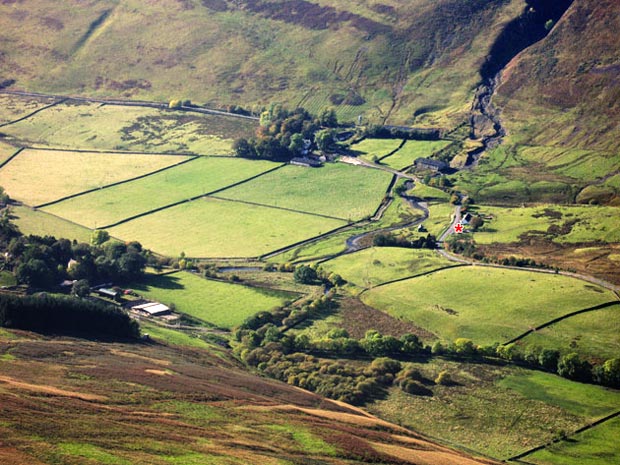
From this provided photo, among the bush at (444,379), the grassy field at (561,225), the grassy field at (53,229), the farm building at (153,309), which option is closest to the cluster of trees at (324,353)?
the bush at (444,379)

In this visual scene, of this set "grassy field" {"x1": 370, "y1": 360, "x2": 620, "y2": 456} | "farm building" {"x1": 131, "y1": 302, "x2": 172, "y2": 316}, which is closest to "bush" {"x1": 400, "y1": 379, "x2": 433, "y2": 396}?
"grassy field" {"x1": 370, "y1": 360, "x2": 620, "y2": 456}

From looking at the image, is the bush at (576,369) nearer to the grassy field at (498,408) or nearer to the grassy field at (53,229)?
the grassy field at (498,408)

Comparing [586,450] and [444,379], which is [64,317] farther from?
[586,450]

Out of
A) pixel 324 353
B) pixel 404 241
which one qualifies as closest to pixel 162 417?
pixel 324 353

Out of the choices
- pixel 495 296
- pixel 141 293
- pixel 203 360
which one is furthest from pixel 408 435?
pixel 141 293

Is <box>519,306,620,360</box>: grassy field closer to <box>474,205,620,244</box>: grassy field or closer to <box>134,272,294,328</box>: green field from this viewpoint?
<box>474,205,620,244</box>: grassy field
